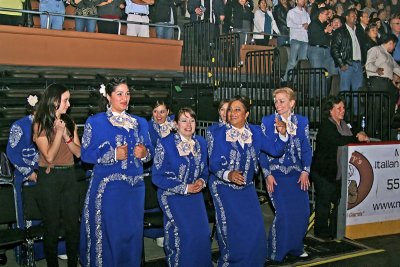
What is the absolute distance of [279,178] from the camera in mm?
5715

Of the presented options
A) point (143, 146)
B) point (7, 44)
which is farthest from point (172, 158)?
point (7, 44)

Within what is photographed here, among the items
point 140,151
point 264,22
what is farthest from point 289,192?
point 264,22

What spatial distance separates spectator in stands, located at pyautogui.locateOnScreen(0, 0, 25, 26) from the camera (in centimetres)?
910

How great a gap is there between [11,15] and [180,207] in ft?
19.9

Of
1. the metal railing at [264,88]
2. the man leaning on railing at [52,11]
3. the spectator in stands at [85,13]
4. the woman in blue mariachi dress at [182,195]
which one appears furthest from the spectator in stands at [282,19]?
the woman in blue mariachi dress at [182,195]

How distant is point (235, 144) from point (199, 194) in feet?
1.91

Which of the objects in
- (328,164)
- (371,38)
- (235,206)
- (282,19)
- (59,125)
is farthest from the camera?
(282,19)

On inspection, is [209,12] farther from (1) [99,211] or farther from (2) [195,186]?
(1) [99,211]

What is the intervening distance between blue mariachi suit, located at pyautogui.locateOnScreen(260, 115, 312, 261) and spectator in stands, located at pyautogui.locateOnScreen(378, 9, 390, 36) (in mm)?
7337

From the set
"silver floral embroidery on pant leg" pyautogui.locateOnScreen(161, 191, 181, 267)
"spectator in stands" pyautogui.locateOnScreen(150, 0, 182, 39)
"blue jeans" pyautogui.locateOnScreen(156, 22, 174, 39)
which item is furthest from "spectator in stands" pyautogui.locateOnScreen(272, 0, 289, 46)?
"silver floral embroidery on pant leg" pyautogui.locateOnScreen(161, 191, 181, 267)

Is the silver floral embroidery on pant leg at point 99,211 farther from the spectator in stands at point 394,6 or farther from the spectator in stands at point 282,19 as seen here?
the spectator in stands at point 394,6

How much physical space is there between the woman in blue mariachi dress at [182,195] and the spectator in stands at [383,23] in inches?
336

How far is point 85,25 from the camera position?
1033 centimetres

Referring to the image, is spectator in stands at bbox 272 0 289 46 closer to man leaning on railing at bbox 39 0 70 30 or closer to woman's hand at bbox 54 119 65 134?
man leaning on railing at bbox 39 0 70 30
